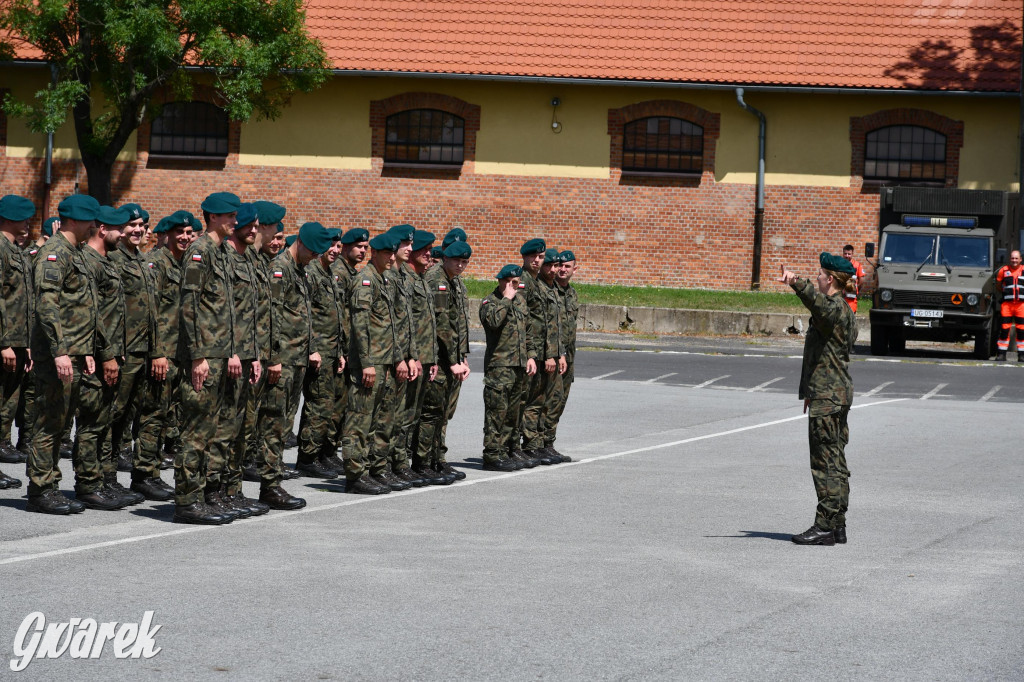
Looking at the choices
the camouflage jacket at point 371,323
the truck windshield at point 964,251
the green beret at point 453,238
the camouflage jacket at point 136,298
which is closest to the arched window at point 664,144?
the truck windshield at point 964,251

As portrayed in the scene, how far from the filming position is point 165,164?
3597 cm

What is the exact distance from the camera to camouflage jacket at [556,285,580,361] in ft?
43.4

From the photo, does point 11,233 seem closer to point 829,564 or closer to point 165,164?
point 829,564

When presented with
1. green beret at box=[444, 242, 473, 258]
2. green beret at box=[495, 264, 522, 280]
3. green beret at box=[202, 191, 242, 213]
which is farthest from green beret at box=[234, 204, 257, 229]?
green beret at box=[495, 264, 522, 280]

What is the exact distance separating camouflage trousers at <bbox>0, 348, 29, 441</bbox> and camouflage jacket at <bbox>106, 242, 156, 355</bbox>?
55.9 inches

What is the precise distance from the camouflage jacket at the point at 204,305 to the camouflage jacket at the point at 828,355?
3.50 meters

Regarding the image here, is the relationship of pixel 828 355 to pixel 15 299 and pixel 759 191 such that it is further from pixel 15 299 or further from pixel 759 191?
pixel 759 191

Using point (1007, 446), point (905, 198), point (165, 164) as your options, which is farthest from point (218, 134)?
point (1007, 446)

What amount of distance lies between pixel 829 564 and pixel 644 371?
13470mm

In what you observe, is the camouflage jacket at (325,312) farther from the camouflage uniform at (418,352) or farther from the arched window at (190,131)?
the arched window at (190,131)

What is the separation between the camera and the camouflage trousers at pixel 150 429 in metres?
10.4

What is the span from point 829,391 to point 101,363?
4645 mm

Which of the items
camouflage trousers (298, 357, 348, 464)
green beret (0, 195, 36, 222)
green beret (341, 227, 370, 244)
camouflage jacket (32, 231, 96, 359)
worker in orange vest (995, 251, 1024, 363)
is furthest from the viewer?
worker in orange vest (995, 251, 1024, 363)

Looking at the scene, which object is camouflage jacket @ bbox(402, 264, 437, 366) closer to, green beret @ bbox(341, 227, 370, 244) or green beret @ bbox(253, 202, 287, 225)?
green beret @ bbox(341, 227, 370, 244)
